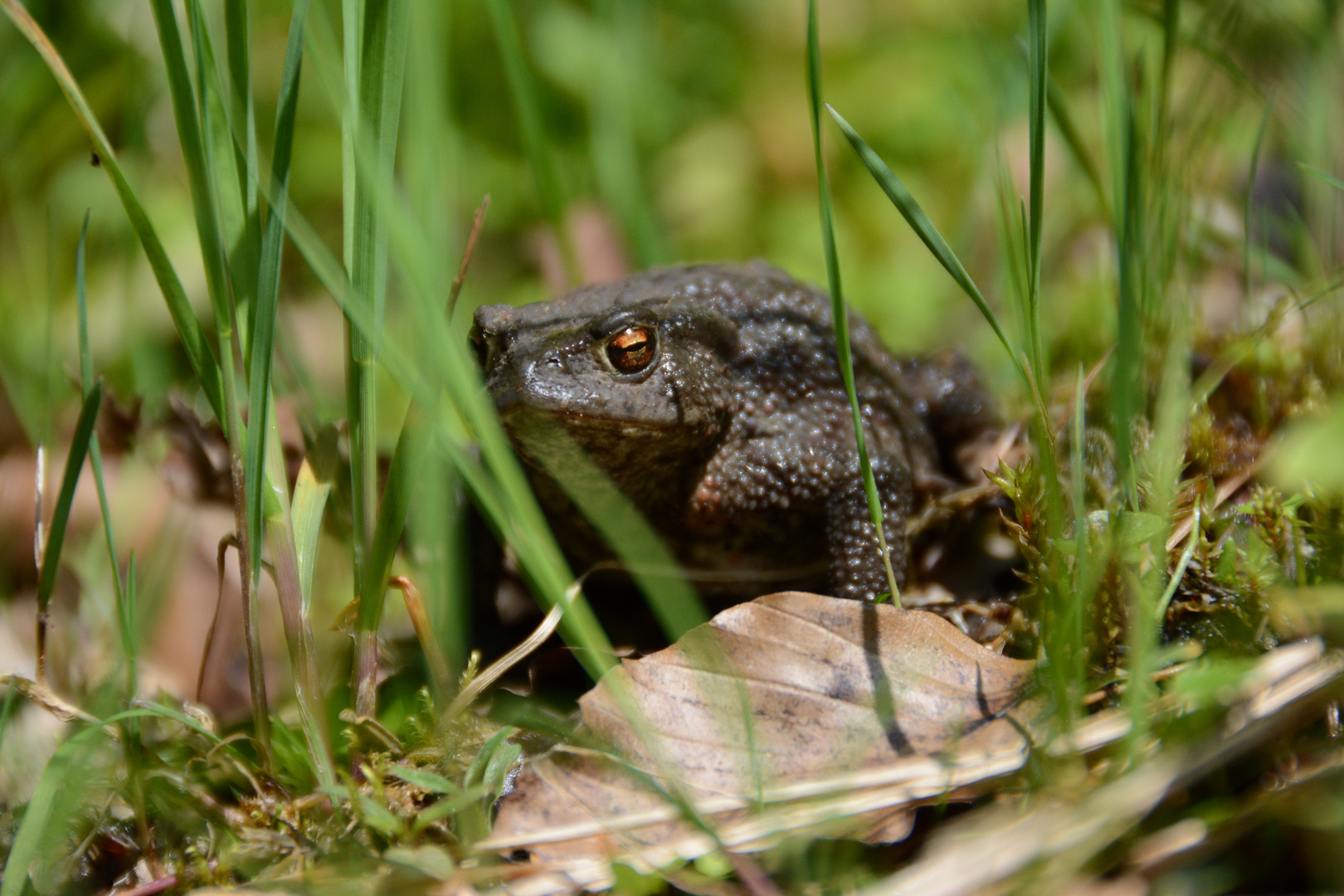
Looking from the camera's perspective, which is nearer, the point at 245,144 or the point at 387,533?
the point at 387,533

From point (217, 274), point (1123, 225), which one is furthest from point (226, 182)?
point (1123, 225)

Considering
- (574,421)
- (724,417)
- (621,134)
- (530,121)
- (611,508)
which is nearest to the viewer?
(574,421)


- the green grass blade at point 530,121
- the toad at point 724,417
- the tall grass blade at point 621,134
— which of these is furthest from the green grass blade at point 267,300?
the tall grass blade at point 621,134

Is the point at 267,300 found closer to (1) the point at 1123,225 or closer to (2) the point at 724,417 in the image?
(2) the point at 724,417

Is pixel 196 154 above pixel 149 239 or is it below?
above

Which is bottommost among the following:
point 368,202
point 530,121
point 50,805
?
point 50,805

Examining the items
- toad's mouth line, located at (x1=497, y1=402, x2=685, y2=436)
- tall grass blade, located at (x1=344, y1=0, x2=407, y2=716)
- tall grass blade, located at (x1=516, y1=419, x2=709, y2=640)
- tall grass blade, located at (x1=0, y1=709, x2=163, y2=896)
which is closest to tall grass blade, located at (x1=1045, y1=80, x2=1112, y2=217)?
toad's mouth line, located at (x1=497, y1=402, x2=685, y2=436)

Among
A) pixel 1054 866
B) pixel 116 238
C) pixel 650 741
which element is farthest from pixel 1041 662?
pixel 116 238

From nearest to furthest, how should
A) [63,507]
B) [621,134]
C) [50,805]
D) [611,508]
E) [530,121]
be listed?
[50,805], [63,507], [611,508], [530,121], [621,134]
